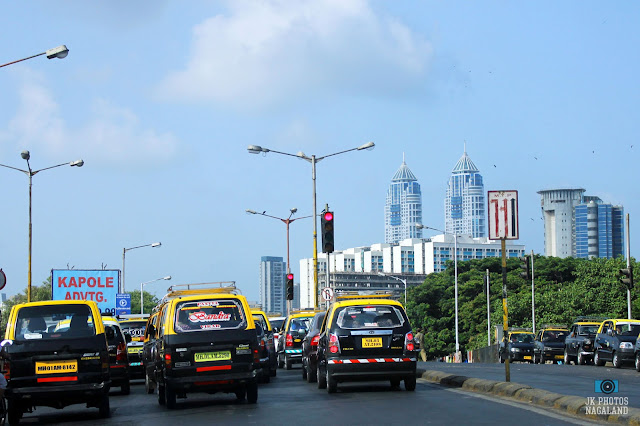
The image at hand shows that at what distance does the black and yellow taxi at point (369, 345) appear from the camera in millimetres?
19328

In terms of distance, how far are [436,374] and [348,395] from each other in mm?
5439

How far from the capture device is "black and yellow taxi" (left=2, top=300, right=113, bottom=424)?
630 inches

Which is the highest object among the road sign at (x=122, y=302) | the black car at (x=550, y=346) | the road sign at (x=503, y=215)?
the road sign at (x=503, y=215)

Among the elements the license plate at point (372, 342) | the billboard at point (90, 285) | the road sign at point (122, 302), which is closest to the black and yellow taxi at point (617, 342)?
the license plate at point (372, 342)

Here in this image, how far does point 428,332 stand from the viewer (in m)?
105

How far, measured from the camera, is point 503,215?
19.4 meters

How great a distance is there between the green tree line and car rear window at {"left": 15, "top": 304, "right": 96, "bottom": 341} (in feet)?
204

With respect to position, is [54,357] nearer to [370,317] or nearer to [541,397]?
[370,317]

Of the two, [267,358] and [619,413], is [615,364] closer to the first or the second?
[267,358]

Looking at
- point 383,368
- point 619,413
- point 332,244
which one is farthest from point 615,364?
point 619,413

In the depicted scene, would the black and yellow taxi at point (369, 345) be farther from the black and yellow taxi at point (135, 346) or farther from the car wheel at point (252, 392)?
the black and yellow taxi at point (135, 346)

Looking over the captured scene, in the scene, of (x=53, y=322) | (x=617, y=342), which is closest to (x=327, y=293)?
(x=617, y=342)

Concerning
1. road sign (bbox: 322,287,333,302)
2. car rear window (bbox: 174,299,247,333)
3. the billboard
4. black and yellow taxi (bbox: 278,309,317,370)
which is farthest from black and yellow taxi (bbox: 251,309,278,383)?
the billboard

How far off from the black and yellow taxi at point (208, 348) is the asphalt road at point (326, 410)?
0.45 m
